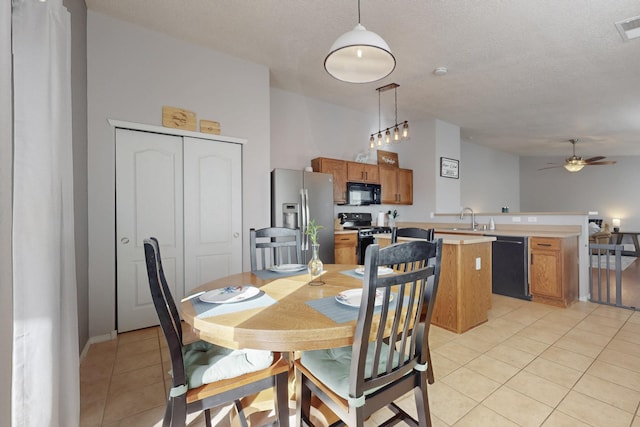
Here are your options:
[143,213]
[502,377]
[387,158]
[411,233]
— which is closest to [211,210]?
[143,213]

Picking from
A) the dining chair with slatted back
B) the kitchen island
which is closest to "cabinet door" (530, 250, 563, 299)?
the kitchen island

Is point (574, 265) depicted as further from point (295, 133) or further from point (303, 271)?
point (295, 133)

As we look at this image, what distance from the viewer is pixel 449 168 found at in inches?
218

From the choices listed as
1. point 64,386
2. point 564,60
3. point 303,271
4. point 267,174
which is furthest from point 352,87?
point 64,386

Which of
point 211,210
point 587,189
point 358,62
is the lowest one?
point 211,210

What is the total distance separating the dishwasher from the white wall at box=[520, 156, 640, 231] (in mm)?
6500

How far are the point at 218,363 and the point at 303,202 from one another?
2653mm

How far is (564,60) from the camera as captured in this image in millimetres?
3268

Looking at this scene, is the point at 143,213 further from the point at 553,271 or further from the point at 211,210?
the point at 553,271

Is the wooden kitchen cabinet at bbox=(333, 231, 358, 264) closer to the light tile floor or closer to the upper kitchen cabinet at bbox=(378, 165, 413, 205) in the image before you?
the upper kitchen cabinet at bbox=(378, 165, 413, 205)

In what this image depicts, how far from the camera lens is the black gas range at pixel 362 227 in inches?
175

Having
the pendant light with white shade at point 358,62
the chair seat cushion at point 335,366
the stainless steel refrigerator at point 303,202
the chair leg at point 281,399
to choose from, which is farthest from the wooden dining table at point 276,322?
the stainless steel refrigerator at point 303,202

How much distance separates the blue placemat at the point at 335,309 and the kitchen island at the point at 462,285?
1.68 meters

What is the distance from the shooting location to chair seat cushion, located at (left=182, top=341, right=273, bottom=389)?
1.19 m
